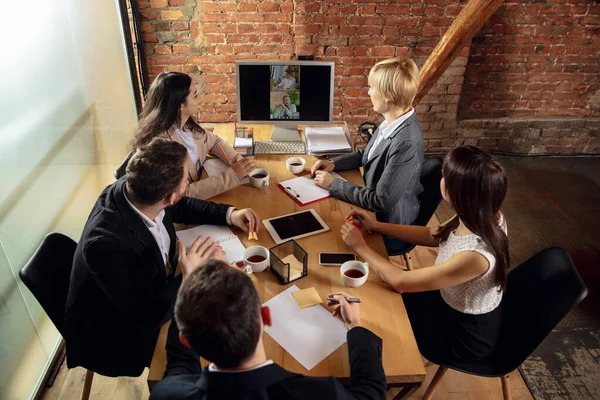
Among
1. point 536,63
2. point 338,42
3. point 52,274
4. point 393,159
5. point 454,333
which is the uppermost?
point 338,42

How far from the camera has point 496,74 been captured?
13.0 ft

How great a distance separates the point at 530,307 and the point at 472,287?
0.25m

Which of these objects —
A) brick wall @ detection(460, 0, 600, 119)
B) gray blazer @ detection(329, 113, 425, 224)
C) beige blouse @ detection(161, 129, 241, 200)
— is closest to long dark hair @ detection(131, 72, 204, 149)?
beige blouse @ detection(161, 129, 241, 200)

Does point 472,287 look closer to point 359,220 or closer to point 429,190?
point 359,220

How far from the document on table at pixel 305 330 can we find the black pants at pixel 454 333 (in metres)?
0.51

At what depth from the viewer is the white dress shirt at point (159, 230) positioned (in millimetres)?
1560

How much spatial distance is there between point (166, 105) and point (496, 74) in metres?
3.03

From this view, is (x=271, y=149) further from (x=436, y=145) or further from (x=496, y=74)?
(x=496, y=74)

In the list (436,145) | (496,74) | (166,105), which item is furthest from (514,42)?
(166,105)

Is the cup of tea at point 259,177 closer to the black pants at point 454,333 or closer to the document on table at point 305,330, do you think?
the document on table at point 305,330

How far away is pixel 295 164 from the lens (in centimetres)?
246

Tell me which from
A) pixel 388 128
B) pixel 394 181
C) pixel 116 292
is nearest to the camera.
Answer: pixel 116 292

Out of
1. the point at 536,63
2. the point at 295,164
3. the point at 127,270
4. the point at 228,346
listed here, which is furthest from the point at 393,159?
the point at 536,63

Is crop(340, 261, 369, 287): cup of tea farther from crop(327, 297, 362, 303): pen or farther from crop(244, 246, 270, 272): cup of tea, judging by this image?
crop(244, 246, 270, 272): cup of tea
